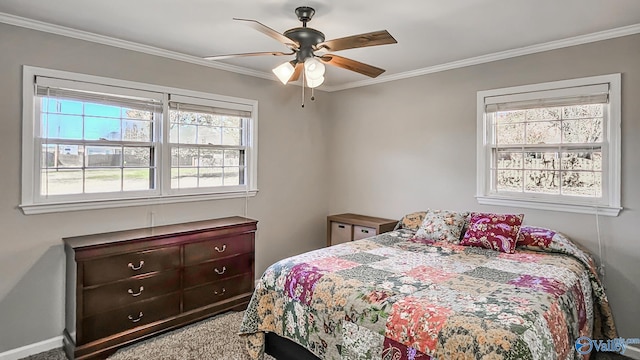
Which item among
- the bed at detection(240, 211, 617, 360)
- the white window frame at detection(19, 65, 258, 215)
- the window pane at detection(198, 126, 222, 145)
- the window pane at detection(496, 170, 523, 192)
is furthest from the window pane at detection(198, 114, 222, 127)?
the window pane at detection(496, 170, 523, 192)

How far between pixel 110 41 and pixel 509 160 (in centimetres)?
376

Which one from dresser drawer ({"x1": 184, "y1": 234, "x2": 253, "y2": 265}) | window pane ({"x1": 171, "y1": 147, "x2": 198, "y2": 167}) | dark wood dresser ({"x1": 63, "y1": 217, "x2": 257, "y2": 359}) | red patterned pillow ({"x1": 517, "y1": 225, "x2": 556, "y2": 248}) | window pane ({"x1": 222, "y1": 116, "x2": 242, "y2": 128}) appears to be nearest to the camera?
dark wood dresser ({"x1": 63, "y1": 217, "x2": 257, "y2": 359})

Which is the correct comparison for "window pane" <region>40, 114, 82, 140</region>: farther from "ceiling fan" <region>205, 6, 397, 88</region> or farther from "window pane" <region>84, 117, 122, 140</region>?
"ceiling fan" <region>205, 6, 397, 88</region>

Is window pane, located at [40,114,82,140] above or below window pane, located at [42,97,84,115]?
below

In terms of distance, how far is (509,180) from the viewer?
11.5 feet

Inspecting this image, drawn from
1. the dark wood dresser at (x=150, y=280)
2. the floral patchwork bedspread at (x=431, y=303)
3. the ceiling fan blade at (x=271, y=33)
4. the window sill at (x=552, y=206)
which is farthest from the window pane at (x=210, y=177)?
the window sill at (x=552, y=206)

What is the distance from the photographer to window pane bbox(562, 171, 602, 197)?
3.02m

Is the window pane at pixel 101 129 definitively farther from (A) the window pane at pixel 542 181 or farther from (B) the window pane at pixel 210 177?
(A) the window pane at pixel 542 181

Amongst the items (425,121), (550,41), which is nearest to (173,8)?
(425,121)

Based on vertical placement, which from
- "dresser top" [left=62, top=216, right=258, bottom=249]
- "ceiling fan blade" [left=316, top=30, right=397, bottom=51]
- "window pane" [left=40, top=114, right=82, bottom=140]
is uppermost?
"ceiling fan blade" [left=316, top=30, right=397, bottom=51]

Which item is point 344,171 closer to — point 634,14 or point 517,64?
point 517,64

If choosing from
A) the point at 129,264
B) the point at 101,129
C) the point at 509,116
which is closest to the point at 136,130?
the point at 101,129

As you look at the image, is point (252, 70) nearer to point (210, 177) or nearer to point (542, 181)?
point (210, 177)

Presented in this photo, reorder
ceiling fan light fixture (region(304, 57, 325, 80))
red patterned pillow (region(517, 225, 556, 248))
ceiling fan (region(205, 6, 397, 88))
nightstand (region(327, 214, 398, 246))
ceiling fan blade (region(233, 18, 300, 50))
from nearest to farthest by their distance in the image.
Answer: ceiling fan blade (region(233, 18, 300, 50)) → ceiling fan (region(205, 6, 397, 88)) → ceiling fan light fixture (region(304, 57, 325, 80)) → red patterned pillow (region(517, 225, 556, 248)) → nightstand (region(327, 214, 398, 246))
